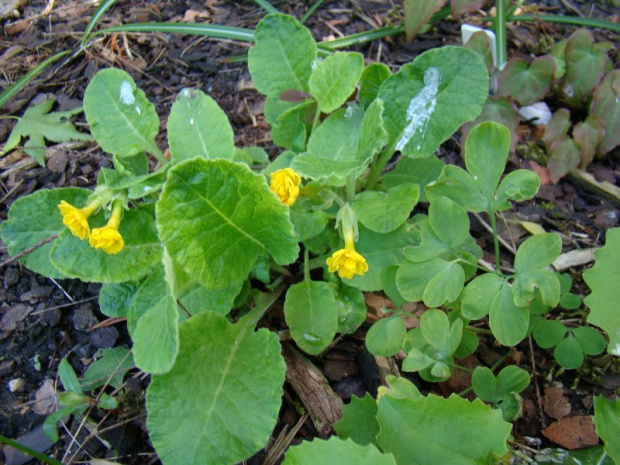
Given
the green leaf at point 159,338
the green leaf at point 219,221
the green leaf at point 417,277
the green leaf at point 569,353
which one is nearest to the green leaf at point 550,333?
the green leaf at point 569,353

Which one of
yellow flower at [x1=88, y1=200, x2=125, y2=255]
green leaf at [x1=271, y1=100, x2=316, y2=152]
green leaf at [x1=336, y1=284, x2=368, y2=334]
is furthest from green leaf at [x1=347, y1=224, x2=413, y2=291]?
yellow flower at [x1=88, y1=200, x2=125, y2=255]

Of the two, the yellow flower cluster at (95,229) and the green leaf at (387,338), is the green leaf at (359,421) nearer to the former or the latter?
the green leaf at (387,338)

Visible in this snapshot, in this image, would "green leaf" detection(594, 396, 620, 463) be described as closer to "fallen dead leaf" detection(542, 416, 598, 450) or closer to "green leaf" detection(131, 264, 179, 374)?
"fallen dead leaf" detection(542, 416, 598, 450)

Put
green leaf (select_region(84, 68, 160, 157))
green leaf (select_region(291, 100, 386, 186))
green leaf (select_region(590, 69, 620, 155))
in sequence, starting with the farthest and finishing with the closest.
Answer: green leaf (select_region(590, 69, 620, 155)) < green leaf (select_region(84, 68, 160, 157)) < green leaf (select_region(291, 100, 386, 186))

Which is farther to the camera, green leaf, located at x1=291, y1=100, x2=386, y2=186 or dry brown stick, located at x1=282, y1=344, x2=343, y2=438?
dry brown stick, located at x1=282, y1=344, x2=343, y2=438

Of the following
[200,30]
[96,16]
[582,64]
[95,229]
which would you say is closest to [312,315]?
[95,229]

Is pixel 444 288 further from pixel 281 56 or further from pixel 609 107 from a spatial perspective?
pixel 609 107
